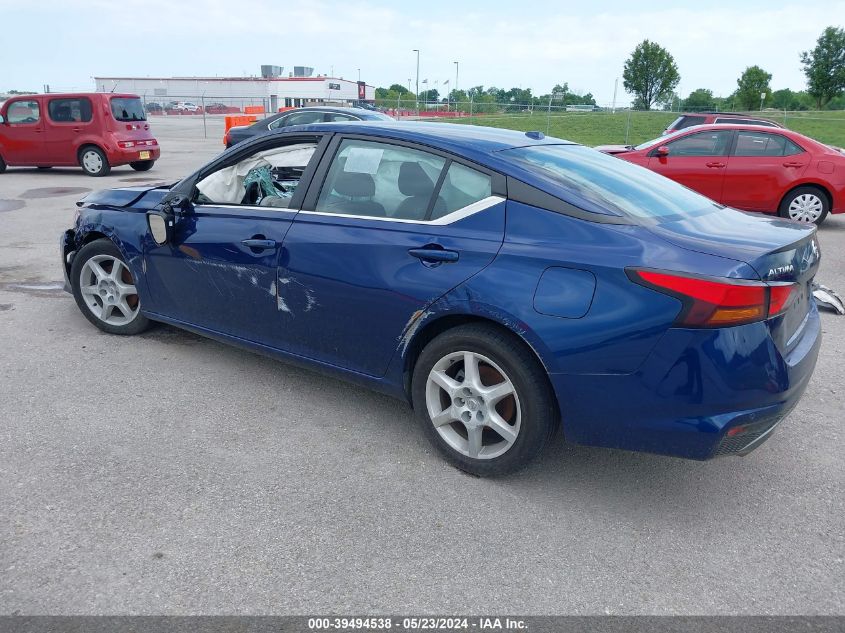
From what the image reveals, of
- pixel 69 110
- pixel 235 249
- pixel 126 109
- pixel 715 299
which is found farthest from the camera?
pixel 126 109

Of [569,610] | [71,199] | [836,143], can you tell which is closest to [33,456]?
[569,610]

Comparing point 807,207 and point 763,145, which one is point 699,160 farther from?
point 807,207

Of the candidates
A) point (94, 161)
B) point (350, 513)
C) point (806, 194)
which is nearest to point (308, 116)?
point (94, 161)

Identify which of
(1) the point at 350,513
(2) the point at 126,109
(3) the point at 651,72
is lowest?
(1) the point at 350,513

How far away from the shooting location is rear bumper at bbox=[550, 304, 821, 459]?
2625 mm

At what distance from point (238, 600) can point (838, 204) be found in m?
10.2

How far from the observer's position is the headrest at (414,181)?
134 inches

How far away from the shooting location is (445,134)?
355cm

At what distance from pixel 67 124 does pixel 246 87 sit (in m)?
62.6

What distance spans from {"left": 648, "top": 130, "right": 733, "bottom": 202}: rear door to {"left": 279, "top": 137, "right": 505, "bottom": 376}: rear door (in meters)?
7.85

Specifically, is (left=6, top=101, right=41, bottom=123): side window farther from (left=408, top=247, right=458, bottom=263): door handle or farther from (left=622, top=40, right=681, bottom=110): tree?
(left=622, top=40, right=681, bottom=110): tree

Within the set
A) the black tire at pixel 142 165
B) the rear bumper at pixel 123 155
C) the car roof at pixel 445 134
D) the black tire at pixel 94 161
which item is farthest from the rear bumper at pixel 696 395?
the black tire at pixel 142 165

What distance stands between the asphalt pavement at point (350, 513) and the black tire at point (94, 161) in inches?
473

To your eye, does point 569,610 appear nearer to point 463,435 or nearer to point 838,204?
point 463,435
